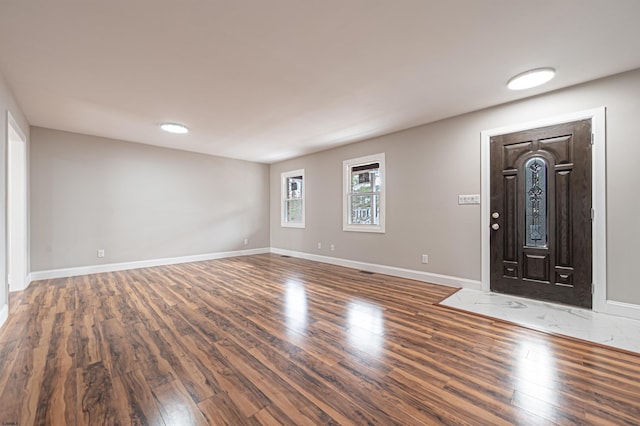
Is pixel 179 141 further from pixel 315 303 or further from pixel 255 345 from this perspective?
pixel 255 345

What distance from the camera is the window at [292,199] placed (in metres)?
6.68

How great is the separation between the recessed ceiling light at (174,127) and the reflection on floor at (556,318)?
448cm

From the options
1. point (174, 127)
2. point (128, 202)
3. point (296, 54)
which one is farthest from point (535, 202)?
point (128, 202)

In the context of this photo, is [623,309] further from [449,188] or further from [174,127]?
[174,127]

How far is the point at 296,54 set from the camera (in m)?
2.37

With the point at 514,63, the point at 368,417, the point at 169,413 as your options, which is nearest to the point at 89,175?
the point at 169,413

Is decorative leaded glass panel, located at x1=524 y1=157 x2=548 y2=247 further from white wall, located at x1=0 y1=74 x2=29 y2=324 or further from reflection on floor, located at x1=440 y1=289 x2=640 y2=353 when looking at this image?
white wall, located at x1=0 y1=74 x2=29 y2=324

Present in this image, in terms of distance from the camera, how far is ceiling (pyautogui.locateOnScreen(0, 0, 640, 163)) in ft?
6.11

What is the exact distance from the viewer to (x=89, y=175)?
15.7ft

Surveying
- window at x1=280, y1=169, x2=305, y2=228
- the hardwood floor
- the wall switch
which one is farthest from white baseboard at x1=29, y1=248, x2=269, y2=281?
the wall switch

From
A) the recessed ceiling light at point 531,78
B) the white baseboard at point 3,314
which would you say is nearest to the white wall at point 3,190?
the white baseboard at point 3,314

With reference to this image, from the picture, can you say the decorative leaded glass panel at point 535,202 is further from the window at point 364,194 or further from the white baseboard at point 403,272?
the window at point 364,194

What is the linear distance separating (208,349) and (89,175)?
4495 mm

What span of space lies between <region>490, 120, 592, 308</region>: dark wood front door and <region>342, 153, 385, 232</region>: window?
1788 mm
